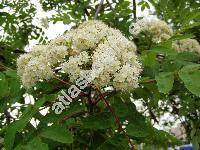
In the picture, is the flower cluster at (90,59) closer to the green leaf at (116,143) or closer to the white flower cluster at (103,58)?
the white flower cluster at (103,58)

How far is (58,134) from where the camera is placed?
182 centimetres

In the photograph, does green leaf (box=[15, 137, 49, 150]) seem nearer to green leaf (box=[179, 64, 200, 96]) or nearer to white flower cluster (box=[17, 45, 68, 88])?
white flower cluster (box=[17, 45, 68, 88])

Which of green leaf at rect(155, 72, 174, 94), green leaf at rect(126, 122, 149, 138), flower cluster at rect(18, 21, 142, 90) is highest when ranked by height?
flower cluster at rect(18, 21, 142, 90)

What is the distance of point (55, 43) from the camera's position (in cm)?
215

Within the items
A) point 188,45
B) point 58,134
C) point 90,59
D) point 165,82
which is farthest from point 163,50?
point 188,45

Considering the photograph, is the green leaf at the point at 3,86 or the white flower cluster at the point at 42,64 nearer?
the white flower cluster at the point at 42,64

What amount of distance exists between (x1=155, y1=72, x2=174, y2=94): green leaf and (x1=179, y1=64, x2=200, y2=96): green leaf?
5 cm

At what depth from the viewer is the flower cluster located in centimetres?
183

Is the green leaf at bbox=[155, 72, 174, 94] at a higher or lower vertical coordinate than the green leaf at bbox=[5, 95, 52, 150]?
higher

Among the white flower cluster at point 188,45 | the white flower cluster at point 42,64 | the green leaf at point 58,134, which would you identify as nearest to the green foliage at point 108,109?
the green leaf at point 58,134

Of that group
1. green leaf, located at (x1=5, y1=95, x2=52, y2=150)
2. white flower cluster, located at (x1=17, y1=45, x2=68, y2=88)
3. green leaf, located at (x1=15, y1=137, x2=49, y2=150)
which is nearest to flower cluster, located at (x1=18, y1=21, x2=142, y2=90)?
white flower cluster, located at (x1=17, y1=45, x2=68, y2=88)

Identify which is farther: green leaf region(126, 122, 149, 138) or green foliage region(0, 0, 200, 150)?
green leaf region(126, 122, 149, 138)

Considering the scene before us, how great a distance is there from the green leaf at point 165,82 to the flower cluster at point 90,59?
110 millimetres

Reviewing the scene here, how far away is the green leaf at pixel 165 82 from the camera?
1793mm
